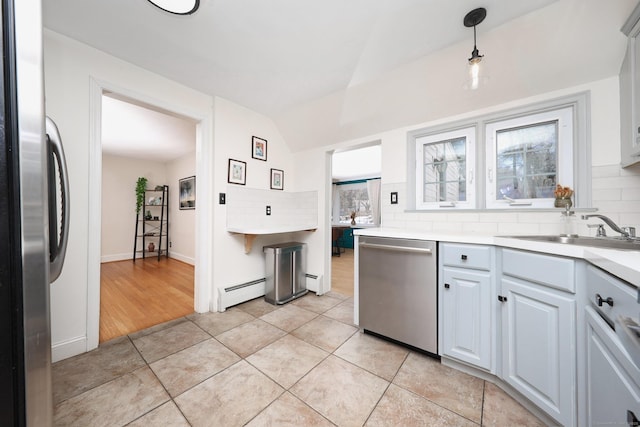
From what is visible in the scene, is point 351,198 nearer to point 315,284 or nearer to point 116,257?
point 315,284

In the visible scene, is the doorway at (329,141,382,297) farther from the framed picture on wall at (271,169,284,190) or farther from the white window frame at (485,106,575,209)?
the white window frame at (485,106,575,209)

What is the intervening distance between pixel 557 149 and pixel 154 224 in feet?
21.6

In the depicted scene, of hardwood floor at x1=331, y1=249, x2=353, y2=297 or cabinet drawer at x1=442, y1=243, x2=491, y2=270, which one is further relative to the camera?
hardwood floor at x1=331, y1=249, x2=353, y2=297

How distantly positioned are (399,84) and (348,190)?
16.5ft

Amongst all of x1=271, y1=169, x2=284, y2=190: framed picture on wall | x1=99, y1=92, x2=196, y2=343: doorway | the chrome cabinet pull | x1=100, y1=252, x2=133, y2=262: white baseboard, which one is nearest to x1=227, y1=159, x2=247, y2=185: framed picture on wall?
x1=271, y1=169, x2=284, y2=190: framed picture on wall

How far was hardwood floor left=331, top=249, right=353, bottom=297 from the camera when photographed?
3.13m

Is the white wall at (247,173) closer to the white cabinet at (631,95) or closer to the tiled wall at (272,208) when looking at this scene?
the tiled wall at (272,208)

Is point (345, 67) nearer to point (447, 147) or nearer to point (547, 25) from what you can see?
point (447, 147)

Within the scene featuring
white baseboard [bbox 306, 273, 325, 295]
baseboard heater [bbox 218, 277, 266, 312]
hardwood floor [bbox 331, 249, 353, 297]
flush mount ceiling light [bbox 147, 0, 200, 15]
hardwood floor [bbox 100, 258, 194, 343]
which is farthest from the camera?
hardwood floor [bbox 331, 249, 353, 297]

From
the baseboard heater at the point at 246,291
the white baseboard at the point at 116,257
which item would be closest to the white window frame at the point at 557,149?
the baseboard heater at the point at 246,291

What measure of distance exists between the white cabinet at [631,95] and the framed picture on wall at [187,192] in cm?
524

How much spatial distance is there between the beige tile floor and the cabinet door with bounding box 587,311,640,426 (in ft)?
1.27

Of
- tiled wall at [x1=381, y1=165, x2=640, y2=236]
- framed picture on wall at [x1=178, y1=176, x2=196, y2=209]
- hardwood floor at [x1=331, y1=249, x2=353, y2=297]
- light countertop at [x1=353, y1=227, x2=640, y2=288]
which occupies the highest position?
framed picture on wall at [x1=178, y1=176, x2=196, y2=209]

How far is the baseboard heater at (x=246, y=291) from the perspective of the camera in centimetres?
238
